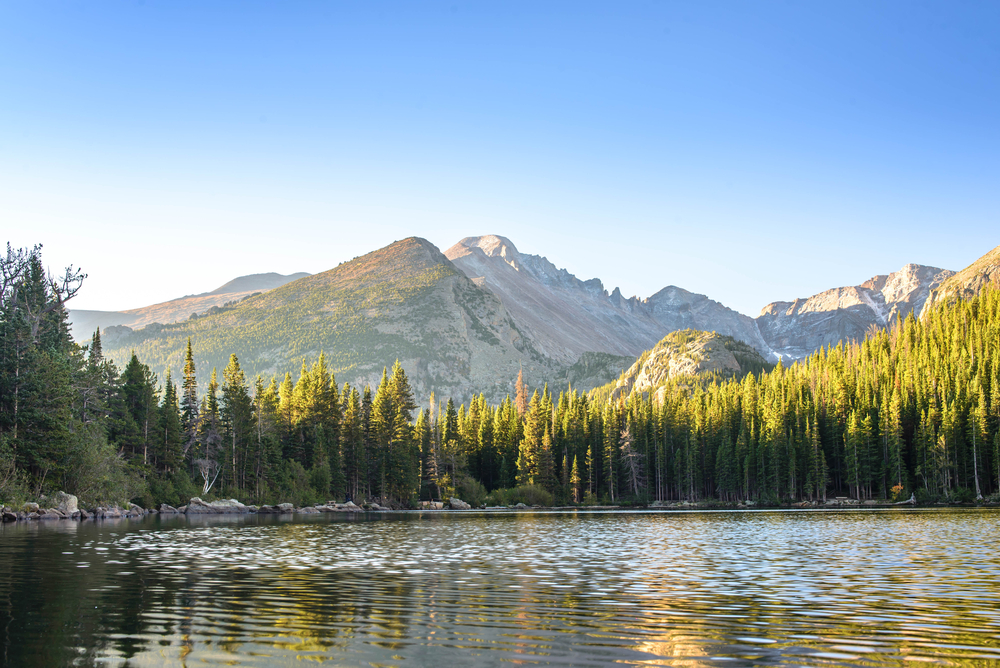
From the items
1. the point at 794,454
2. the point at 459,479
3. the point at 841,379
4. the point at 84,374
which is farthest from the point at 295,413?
the point at 841,379

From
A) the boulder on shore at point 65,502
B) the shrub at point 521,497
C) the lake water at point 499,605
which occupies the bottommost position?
the shrub at point 521,497

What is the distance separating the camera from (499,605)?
1778 cm

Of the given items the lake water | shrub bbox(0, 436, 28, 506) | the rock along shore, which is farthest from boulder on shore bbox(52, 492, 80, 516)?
the lake water

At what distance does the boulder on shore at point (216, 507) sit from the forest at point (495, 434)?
7.61 ft

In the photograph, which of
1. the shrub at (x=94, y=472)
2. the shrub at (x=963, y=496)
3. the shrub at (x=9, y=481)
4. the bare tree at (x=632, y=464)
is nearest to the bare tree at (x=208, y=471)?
the shrub at (x=94, y=472)

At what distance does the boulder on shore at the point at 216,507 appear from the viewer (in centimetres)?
8800

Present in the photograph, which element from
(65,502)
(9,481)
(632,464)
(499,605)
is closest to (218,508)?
(65,502)

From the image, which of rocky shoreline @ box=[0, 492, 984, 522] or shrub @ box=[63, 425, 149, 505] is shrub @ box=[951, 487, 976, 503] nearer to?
rocky shoreline @ box=[0, 492, 984, 522]

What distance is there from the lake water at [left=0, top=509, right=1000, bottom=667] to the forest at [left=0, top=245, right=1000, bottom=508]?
39.7m

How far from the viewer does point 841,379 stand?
14050 cm

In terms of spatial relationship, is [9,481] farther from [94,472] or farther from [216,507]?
[216,507]

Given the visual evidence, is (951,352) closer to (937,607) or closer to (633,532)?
(633,532)

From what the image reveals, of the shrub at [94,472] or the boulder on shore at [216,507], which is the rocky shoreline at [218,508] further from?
the shrub at [94,472]

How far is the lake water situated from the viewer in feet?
40.9
